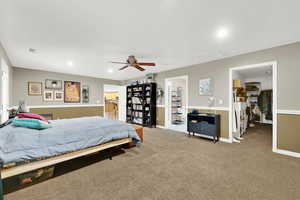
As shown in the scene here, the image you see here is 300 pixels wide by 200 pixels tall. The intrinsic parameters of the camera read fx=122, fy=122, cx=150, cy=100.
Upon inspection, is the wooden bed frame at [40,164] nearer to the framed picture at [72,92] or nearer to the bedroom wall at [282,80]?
the bedroom wall at [282,80]

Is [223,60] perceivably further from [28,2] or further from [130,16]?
[28,2]

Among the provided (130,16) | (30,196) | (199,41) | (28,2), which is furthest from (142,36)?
(30,196)

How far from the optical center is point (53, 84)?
518 centimetres

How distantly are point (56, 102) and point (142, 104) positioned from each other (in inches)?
146

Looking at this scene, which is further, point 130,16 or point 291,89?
point 291,89

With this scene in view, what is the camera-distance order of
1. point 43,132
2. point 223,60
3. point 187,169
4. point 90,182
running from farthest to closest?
point 223,60 → point 187,169 → point 43,132 → point 90,182

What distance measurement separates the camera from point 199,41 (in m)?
2.58

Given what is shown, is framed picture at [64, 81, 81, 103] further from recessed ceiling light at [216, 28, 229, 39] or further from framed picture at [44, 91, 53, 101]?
recessed ceiling light at [216, 28, 229, 39]

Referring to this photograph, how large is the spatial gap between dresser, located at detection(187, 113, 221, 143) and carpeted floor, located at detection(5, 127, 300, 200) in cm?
77

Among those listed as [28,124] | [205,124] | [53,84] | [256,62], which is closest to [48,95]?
[53,84]

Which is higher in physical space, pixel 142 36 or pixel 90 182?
pixel 142 36

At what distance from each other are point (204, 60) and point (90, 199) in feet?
13.6

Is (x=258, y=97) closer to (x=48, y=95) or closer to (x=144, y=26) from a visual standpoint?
(x=144, y=26)

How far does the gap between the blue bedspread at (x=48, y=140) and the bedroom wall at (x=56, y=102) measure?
3619 mm
